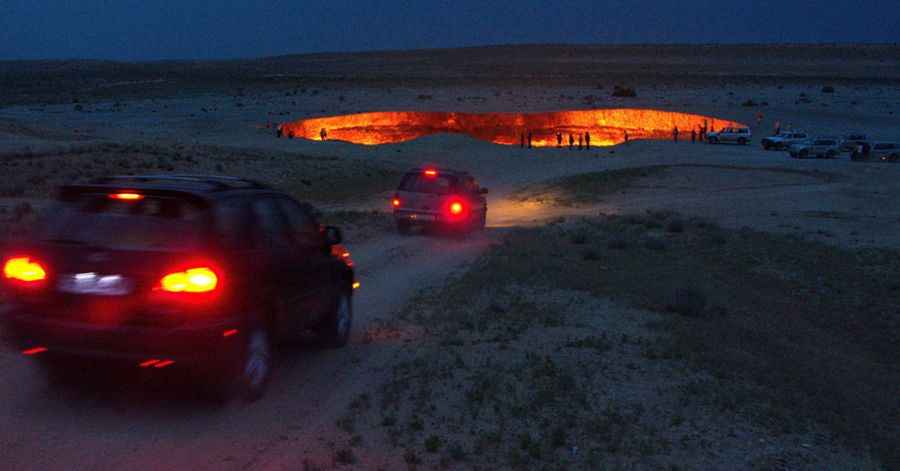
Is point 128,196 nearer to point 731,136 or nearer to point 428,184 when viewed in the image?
point 428,184

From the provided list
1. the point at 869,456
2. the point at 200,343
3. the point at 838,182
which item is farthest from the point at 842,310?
the point at 838,182

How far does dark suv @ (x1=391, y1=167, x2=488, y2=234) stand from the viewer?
19.0 meters

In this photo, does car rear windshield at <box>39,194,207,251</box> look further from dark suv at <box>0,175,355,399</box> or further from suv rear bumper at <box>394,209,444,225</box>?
suv rear bumper at <box>394,209,444,225</box>

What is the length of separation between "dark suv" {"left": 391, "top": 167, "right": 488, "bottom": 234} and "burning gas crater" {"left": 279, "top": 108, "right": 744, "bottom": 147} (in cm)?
4858

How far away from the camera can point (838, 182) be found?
3516cm

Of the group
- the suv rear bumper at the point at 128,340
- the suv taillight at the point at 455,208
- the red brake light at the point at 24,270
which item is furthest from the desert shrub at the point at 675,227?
the red brake light at the point at 24,270

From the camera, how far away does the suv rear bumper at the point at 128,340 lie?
20.4 ft

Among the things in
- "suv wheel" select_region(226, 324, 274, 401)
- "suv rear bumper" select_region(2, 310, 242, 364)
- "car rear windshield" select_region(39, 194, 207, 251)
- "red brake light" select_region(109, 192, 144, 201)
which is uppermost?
"red brake light" select_region(109, 192, 144, 201)

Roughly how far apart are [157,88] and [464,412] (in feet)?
365

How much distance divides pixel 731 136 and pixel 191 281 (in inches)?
2178

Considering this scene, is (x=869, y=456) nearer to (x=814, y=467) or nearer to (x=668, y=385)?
(x=814, y=467)

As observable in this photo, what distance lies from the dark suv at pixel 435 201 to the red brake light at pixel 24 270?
12.7m

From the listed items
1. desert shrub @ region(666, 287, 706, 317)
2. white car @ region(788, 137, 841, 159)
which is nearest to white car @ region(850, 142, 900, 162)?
white car @ region(788, 137, 841, 159)

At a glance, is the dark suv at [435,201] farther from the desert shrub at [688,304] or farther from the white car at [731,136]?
the white car at [731,136]
